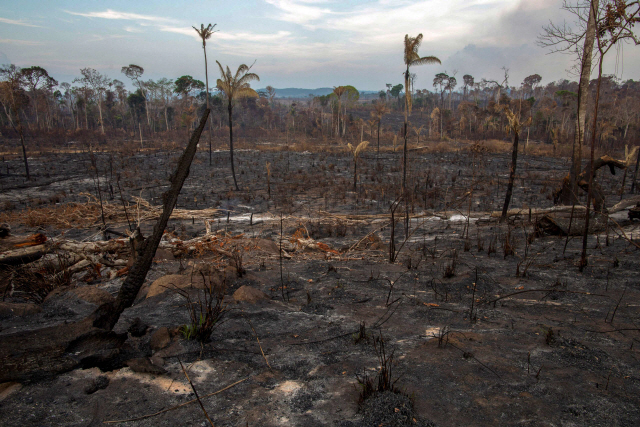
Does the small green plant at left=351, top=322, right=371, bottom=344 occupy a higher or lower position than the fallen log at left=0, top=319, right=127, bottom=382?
lower

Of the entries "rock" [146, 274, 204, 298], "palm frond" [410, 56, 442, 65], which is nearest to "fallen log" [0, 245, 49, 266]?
"rock" [146, 274, 204, 298]

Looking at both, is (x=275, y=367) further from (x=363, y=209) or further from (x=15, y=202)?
(x=15, y=202)

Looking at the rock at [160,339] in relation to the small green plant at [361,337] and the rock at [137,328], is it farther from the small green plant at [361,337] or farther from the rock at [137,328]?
the small green plant at [361,337]

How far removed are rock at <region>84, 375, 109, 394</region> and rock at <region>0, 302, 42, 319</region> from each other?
6.62 feet

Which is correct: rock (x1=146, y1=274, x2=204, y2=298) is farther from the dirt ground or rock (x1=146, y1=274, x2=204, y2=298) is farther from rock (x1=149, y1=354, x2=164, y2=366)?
rock (x1=149, y1=354, x2=164, y2=366)

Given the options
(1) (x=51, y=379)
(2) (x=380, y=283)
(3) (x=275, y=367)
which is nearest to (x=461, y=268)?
(2) (x=380, y=283)

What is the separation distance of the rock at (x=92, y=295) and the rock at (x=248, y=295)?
161cm

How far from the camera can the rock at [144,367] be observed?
2.76 metres

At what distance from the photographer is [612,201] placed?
14.1 meters

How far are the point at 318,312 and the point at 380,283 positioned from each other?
159 centimetres

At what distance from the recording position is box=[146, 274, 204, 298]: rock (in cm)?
465

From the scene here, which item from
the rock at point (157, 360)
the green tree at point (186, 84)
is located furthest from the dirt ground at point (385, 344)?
the green tree at point (186, 84)

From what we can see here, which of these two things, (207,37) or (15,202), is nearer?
(15,202)

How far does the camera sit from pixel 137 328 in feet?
11.3
